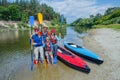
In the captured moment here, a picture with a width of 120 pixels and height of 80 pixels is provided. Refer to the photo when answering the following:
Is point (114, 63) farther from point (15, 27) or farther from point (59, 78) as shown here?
point (15, 27)

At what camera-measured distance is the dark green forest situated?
321 feet

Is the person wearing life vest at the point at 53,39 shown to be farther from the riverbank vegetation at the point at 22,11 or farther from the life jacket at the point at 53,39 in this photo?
the riverbank vegetation at the point at 22,11

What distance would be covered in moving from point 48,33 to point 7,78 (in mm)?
4967

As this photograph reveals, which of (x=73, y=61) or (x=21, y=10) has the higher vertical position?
(x=21, y=10)

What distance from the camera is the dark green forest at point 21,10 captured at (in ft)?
321

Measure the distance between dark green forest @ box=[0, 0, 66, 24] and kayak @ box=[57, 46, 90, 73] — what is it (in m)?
83.3

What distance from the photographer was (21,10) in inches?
4867

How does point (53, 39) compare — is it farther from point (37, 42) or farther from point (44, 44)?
point (37, 42)

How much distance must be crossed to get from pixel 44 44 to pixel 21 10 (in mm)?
111792

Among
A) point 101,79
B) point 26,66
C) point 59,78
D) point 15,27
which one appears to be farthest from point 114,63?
point 15,27

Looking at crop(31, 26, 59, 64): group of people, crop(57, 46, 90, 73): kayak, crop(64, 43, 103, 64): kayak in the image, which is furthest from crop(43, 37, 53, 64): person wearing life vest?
crop(64, 43, 103, 64): kayak

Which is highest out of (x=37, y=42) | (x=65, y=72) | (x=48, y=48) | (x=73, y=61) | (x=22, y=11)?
(x=22, y=11)

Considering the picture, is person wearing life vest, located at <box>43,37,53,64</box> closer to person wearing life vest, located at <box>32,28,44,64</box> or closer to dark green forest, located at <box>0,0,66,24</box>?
person wearing life vest, located at <box>32,28,44,64</box>

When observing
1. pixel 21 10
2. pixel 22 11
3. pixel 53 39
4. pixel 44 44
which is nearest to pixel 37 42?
pixel 44 44
